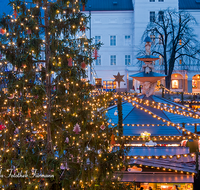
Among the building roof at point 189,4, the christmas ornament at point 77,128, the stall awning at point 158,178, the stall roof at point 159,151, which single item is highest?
the building roof at point 189,4

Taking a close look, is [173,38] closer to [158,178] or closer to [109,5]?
[109,5]

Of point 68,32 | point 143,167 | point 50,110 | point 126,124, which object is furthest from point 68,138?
point 126,124

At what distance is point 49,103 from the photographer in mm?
6250

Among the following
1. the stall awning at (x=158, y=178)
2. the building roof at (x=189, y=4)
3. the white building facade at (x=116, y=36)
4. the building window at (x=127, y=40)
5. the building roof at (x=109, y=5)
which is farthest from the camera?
the building window at (x=127, y=40)

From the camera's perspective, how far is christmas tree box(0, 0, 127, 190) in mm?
5895

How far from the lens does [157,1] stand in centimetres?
3859

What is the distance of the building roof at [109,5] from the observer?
40344mm

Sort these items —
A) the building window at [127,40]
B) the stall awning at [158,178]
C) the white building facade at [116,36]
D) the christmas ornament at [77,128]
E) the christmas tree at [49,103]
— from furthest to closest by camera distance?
the building window at [127,40] < the white building facade at [116,36] < the stall awning at [158,178] < the christmas tree at [49,103] < the christmas ornament at [77,128]

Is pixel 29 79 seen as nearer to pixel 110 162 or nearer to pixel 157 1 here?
pixel 110 162

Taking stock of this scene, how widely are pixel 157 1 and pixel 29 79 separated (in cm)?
3640

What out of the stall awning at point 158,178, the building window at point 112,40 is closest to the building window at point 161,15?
the building window at point 112,40

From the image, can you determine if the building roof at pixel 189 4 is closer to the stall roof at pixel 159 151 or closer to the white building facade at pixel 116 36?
the white building facade at pixel 116 36

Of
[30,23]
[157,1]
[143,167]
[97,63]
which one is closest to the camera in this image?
[30,23]

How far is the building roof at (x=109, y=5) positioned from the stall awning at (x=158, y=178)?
35108 mm
